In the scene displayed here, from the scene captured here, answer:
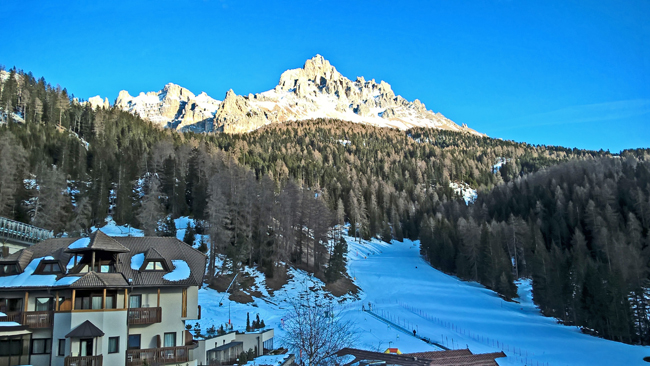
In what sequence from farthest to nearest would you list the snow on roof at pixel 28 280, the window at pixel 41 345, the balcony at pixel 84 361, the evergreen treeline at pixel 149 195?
the evergreen treeline at pixel 149 195 → the snow on roof at pixel 28 280 → the window at pixel 41 345 → the balcony at pixel 84 361

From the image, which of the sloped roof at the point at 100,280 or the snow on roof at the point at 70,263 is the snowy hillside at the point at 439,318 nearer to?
the sloped roof at the point at 100,280

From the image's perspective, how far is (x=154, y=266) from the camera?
2988cm

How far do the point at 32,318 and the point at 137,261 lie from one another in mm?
6603

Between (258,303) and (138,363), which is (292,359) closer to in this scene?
(138,363)

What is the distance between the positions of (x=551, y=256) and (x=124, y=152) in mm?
88620

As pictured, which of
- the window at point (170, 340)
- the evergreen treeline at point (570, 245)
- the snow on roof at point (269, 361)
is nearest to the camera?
the window at point (170, 340)

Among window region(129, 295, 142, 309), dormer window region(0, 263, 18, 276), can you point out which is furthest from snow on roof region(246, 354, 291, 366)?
dormer window region(0, 263, 18, 276)

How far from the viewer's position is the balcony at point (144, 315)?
27516 mm

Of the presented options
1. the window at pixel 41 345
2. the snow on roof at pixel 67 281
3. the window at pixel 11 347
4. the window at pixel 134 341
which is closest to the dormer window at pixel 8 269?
the snow on roof at pixel 67 281

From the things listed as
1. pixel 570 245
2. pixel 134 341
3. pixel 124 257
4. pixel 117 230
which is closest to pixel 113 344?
pixel 134 341

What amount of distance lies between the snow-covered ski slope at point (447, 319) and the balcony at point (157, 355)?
12871mm

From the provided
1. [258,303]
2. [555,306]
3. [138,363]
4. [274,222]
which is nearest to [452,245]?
[555,306]

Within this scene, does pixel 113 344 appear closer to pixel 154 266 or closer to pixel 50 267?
pixel 154 266

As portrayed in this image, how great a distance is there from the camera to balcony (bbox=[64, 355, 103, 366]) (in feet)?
81.6
